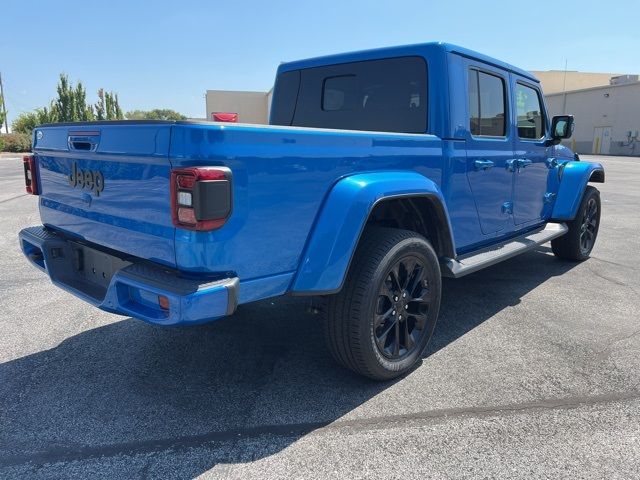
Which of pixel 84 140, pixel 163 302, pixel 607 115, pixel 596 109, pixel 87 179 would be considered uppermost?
pixel 596 109

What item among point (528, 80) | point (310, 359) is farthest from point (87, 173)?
point (528, 80)

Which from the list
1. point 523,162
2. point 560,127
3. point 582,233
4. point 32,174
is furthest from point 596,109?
point 32,174

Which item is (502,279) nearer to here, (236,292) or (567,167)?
(567,167)

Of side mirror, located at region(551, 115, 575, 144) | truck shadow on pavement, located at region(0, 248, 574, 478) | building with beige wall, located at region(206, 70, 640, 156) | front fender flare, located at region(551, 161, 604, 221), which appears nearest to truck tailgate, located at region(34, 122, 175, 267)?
truck shadow on pavement, located at region(0, 248, 574, 478)

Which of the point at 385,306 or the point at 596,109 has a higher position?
the point at 596,109

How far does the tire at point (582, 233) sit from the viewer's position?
5648mm

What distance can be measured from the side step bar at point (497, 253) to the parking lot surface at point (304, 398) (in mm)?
534

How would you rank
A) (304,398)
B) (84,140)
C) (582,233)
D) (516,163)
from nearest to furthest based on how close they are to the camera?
(84,140) → (304,398) → (516,163) → (582,233)

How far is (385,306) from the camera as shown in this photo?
3.00 meters

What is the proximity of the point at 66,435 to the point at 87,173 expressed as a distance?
1.36 metres

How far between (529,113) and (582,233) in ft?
6.32

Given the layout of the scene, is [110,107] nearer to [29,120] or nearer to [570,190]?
[29,120]

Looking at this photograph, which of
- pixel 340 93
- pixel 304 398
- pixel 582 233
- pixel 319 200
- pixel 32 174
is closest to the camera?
pixel 319 200

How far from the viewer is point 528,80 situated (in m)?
4.75
